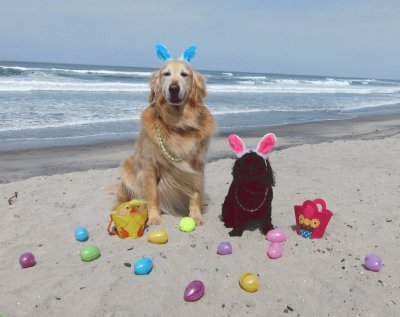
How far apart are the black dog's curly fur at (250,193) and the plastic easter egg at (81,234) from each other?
136 cm

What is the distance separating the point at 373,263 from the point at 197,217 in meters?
1.76

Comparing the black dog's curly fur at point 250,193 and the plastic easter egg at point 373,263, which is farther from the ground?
the black dog's curly fur at point 250,193

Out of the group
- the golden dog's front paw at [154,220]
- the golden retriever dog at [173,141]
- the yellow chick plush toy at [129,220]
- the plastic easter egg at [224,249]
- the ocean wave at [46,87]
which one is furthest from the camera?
the ocean wave at [46,87]

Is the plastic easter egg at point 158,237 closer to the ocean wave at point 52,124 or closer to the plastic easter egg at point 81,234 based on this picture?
the plastic easter egg at point 81,234

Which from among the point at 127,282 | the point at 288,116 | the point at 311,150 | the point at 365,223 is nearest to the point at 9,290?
the point at 127,282

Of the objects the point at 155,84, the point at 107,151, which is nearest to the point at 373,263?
the point at 155,84

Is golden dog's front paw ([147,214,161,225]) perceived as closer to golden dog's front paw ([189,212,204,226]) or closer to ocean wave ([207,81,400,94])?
golden dog's front paw ([189,212,204,226])

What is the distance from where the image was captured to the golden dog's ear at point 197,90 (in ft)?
12.7

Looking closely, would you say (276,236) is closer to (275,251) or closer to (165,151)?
(275,251)

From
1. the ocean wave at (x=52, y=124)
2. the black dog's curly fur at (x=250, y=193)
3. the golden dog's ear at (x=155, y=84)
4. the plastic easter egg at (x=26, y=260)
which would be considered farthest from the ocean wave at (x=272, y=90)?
the plastic easter egg at (x=26, y=260)

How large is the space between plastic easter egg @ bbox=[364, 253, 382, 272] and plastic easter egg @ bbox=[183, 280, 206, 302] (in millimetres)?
1324

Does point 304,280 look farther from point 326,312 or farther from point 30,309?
point 30,309

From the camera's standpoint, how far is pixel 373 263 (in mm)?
2986

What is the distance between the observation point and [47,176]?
5.90 m
